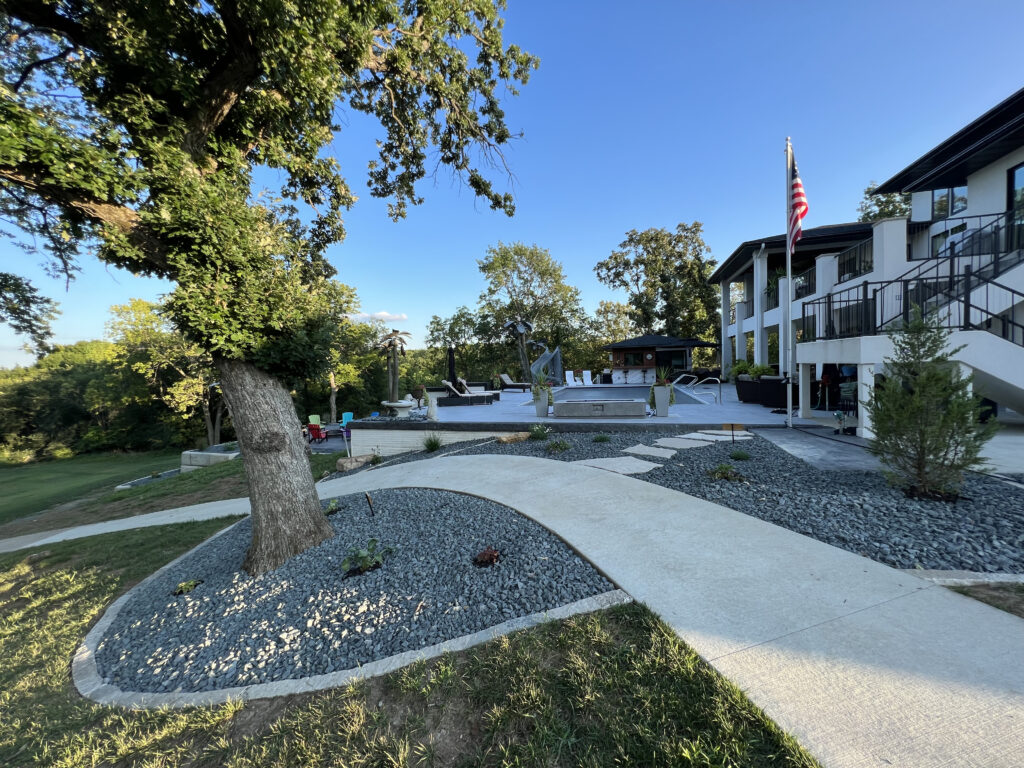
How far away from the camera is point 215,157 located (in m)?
4.30

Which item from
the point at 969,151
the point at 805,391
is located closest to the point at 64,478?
the point at 805,391

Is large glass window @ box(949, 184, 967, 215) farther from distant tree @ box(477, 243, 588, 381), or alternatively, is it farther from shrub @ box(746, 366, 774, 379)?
distant tree @ box(477, 243, 588, 381)

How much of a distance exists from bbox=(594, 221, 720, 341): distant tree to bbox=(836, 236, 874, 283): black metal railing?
2031cm

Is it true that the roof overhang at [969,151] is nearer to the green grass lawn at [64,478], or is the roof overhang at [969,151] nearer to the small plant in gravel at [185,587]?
the small plant in gravel at [185,587]

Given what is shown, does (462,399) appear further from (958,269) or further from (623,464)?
(958,269)

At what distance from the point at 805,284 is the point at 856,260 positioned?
8.86ft

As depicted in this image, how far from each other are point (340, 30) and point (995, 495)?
26.7 ft

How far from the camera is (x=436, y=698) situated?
212 cm

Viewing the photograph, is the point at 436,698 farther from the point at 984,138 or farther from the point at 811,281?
A: the point at 811,281

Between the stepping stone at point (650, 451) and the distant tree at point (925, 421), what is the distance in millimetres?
2668

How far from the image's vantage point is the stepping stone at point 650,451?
6.51 m

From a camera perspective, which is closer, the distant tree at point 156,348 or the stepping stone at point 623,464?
the stepping stone at point 623,464

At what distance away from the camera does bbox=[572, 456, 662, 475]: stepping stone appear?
18.9ft

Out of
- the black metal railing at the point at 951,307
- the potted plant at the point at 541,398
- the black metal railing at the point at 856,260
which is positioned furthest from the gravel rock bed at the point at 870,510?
the black metal railing at the point at 856,260
